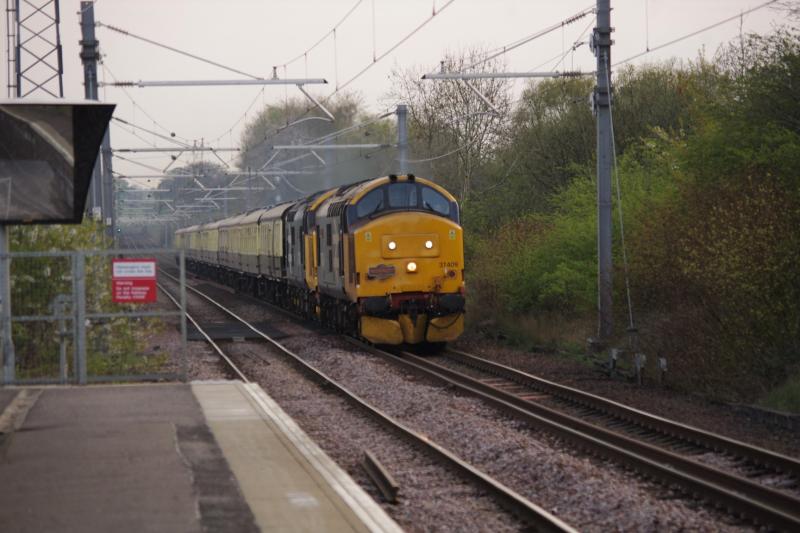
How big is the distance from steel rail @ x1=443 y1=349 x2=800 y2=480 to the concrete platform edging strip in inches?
168

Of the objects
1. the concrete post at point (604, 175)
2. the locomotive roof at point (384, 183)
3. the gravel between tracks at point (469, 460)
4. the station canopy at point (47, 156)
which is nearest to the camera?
the gravel between tracks at point (469, 460)

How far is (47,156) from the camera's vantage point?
13.2 meters

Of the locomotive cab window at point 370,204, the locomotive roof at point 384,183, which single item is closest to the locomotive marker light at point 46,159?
the locomotive cab window at point 370,204

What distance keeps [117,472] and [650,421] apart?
22.5ft

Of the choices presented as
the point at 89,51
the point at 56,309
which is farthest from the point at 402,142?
the point at 56,309

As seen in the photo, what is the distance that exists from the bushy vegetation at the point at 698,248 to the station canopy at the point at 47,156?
8945mm

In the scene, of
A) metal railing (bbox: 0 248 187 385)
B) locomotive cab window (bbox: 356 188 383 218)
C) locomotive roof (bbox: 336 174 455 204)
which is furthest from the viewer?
locomotive roof (bbox: 336 174 455 204)

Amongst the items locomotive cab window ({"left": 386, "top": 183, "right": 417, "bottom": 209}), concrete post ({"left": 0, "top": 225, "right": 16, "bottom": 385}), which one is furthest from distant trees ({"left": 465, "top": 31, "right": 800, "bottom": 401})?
concrete post ({"left": 0, "top": 225, "right": 16, "bottom": 385})

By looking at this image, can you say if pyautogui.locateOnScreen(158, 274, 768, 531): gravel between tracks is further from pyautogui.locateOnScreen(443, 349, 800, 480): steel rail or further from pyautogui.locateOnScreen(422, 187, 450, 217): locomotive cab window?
pyautogui.locateOnScreen(422, 187, 450, 217): locomotive cab window

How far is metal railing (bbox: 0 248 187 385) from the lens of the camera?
14.2m

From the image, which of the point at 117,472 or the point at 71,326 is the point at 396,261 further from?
the point at 117,472

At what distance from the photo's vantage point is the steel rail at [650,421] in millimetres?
10789

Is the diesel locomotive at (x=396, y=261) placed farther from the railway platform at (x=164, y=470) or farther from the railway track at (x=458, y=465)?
the railway platform at (x=164, y=470)

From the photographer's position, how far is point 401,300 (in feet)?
71.0
